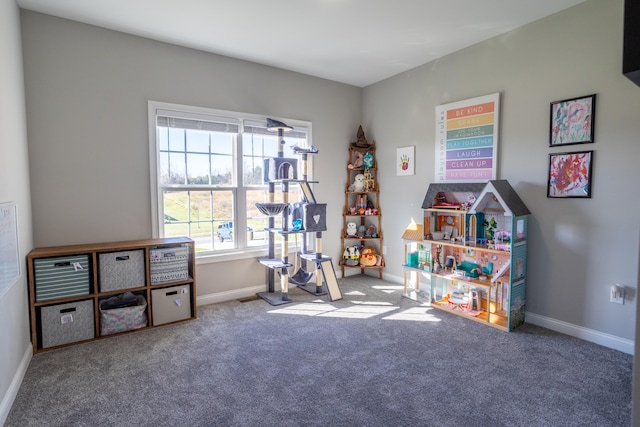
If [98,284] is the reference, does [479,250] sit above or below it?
above

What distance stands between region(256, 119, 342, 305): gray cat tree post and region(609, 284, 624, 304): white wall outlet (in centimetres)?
237

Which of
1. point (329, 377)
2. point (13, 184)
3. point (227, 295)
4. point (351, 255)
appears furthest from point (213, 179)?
point (329, 377)

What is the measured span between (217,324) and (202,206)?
126 centimetres

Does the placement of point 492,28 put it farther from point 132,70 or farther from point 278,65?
point 132,70

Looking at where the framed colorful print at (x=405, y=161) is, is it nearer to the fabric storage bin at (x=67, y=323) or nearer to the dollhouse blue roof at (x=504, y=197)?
the dollhouse blue roof at (x=504, y=197)

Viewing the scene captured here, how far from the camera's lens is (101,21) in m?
2.94

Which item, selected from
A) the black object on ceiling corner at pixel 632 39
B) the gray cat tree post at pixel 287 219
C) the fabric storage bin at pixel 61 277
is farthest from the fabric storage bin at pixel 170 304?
the black object on ceiling corner at pixel 632 39

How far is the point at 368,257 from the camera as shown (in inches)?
182

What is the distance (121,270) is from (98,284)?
0.63ft

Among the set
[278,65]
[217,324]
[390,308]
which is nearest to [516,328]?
[390,308]

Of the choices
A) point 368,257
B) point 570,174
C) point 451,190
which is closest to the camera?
point 570,174

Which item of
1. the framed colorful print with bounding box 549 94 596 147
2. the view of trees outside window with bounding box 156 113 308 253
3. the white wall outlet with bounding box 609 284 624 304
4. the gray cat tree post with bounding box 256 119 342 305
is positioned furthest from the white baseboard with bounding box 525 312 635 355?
the view of trees outside window with bounding box 156 113 308 253

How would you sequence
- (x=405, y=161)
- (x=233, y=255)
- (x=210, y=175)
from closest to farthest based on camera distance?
(x=210, y=175), (x=233, y=255), (x=405, y=161)

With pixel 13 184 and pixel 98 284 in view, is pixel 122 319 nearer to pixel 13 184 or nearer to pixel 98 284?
pixel 98 284
